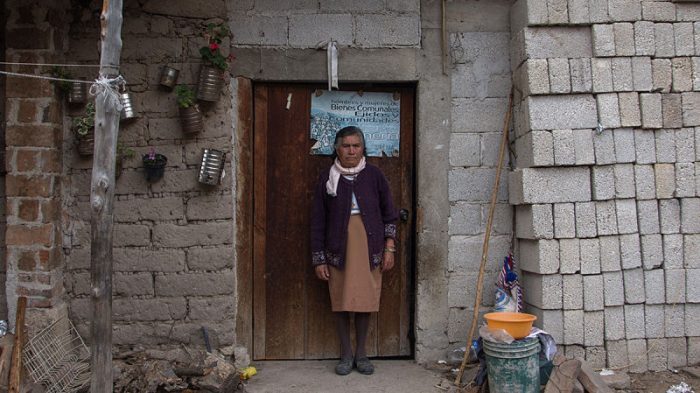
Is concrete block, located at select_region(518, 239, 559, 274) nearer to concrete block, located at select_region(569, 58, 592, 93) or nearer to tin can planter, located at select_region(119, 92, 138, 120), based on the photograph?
concrete block, located at select_region(569, 58, 592, 93)

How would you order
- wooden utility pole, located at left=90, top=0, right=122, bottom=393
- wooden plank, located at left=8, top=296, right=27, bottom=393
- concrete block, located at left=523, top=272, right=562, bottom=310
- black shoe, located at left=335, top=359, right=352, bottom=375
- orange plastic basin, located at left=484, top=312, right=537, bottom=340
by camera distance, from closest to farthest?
wooden utility pole, located at left=90, top=0, right=122, bottom=393
wooden plank, located at left=8, top=296, right=27, bottom=393
orange plastic basin, located at left=484, top=312, right=537, bottom=340
concrete block, located at left=523, top=272, right=562, bottom=310
black shoe, located at left=335, top=359, right=352, bottom=375

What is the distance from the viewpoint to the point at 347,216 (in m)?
4.41

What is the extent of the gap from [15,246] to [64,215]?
38 centimetres

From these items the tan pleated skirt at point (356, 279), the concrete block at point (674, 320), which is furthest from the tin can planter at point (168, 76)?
the concrete block at point (674, 320)

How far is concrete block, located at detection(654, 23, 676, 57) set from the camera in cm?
427

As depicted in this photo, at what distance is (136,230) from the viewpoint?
4504 mm

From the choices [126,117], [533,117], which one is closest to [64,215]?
[126,117]

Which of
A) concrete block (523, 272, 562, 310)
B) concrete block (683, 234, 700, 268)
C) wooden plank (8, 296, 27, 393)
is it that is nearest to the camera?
wooden plank (8, 296, 27, 393)

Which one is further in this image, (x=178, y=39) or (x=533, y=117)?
(x=178, y=39)

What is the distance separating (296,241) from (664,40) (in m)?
3.06

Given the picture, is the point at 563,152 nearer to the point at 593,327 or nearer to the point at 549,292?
the point at 549,292

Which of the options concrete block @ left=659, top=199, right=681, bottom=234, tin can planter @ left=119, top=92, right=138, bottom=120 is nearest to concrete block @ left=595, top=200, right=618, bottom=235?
concrete block @ left=659, top=199, right=681, bottom=234

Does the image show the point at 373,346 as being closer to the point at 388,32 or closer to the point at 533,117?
the point at 533,117

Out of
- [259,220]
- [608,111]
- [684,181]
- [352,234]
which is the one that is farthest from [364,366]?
[684,181]
